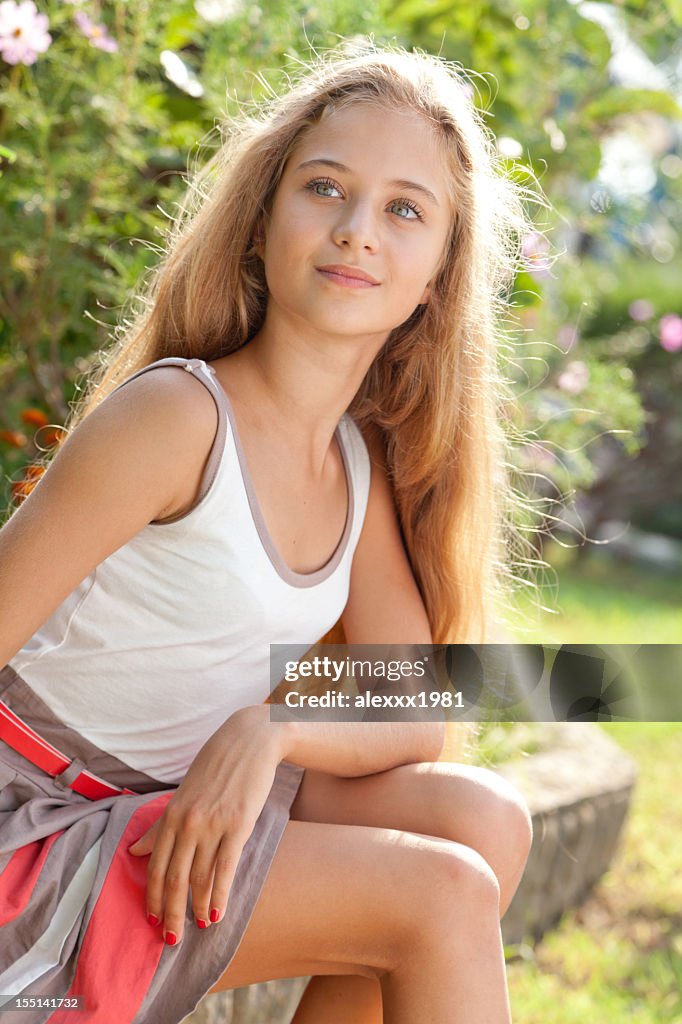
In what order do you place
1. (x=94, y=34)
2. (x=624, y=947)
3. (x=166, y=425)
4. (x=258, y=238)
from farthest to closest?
(x=624, y=947) < (x=94, y=34) < (x=258, y=238) < (x=166, y=425)

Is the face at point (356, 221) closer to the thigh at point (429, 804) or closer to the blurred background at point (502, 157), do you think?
the blurred background at point (502, 157)

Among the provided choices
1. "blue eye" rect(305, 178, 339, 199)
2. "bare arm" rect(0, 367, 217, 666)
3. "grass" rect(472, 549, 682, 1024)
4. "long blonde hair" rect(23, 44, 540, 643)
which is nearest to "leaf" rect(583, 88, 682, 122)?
"long blonde hair" rect(23, 44, 540, 643)

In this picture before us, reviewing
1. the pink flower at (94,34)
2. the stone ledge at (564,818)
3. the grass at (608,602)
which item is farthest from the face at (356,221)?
the grass at (608,602)

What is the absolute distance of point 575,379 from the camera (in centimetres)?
275

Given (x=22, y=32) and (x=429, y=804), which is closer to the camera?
(x=429, y=804)

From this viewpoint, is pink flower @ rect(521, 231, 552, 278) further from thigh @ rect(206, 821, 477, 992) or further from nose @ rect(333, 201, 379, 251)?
thigh @ rect(206, 821, 477, 992)

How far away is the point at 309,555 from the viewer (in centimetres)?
168

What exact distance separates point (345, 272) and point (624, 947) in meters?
1.71

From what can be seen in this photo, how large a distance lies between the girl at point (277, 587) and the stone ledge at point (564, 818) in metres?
0.86

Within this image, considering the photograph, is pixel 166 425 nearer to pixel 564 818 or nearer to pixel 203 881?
pixel 203 881

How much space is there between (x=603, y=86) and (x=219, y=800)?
7.40ft

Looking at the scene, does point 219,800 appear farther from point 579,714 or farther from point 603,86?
point 603,86

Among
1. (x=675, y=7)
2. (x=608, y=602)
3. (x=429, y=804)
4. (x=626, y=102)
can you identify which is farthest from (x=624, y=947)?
(x=608, y=602)

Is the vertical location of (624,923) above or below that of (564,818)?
below
